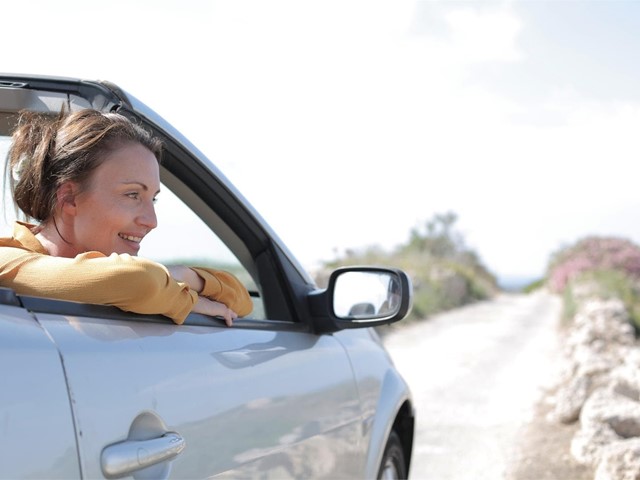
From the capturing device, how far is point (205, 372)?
2.17 m

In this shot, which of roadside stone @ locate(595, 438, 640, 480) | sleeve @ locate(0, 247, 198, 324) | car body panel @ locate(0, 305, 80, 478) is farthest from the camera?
roadside stone @ locate(595, 438, 640, 480)

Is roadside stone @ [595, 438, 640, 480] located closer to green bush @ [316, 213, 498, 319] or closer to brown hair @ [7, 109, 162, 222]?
brown hair @ [7, 109, 162, 222]

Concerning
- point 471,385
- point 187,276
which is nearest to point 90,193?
point 187,276

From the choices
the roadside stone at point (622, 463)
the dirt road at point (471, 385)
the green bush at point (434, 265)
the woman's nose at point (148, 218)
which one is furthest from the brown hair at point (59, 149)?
the green bush at point (434, 265)

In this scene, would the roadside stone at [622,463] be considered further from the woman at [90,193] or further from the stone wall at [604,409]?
Answer: the woman at [90,193]

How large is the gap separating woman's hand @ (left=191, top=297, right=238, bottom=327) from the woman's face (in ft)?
0.81

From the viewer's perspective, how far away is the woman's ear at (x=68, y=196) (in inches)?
89.6

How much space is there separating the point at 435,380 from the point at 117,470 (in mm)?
9147

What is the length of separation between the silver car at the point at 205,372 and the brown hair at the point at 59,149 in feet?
0.41

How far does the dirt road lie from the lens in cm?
686

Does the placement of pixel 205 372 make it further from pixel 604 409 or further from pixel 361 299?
pixel 604 409

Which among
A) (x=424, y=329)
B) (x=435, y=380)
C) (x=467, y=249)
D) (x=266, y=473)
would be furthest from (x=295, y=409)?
(x=467, y=249)

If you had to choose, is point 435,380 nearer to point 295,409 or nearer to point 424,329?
point 424,329

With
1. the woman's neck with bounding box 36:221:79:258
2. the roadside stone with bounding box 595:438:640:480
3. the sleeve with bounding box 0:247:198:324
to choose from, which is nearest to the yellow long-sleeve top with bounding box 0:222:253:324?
the sleeve with bounding box 0:247:198:324
